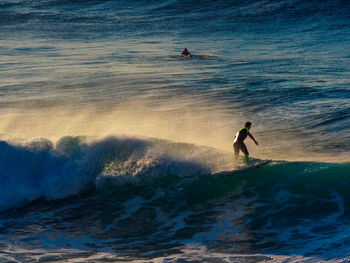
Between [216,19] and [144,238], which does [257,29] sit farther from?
Result: [144,238]

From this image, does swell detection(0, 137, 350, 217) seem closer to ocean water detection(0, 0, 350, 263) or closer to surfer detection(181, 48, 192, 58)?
ocean water detection(0, 0, 350, 263)

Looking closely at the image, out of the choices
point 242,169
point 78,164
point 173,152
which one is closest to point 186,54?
point 173,152

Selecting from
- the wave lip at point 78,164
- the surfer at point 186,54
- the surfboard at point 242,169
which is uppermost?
the surfer at point 186,54

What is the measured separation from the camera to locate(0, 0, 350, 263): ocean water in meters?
8.93

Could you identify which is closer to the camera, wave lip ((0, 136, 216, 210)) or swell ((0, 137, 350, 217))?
swell ((0, 137, 350, 217))

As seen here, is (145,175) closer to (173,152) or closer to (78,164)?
(173,152)

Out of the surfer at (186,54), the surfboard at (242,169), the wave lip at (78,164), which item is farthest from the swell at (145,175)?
the surfer at (186,54)

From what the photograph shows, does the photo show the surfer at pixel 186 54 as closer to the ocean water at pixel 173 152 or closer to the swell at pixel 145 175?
the ocean water at pixel 173 152

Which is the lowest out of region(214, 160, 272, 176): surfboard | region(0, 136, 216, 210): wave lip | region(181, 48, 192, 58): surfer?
region(214, 160, 272, 176): surfboard

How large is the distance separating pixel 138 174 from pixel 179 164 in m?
1.10

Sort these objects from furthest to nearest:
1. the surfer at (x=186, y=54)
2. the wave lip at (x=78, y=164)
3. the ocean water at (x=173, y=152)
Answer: the surfer at (x=186, y=54)
the wave lip at (x=78, y=164)
the ocean water at (x=173, y=152)

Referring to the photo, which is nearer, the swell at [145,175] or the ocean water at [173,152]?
the ocean water at [173,152]

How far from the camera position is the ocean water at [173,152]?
893 cm

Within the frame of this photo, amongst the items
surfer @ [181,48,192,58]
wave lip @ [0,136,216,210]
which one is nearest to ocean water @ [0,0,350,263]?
wave lip @ [0,136,216,210]
